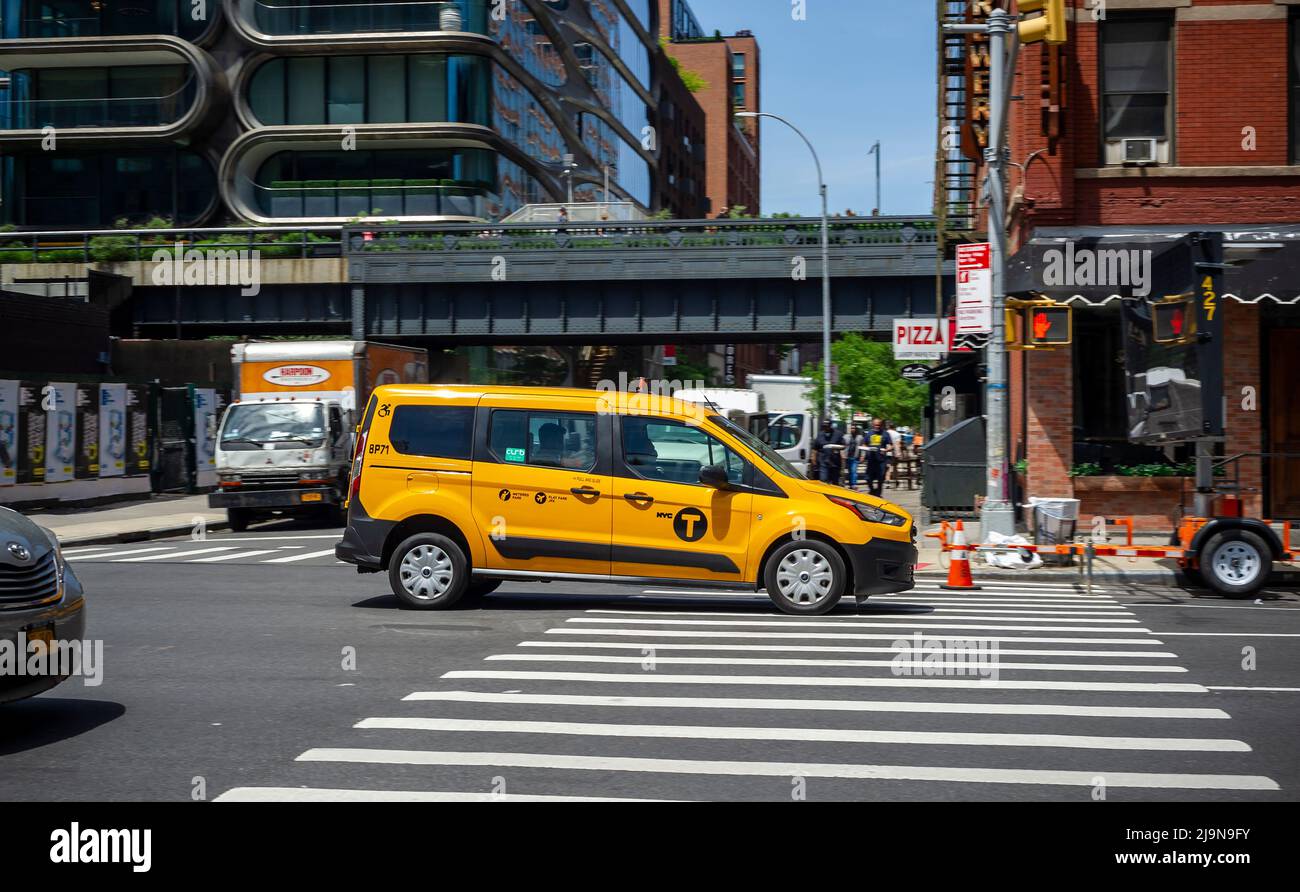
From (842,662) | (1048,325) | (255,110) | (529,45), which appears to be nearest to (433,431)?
(842,662)

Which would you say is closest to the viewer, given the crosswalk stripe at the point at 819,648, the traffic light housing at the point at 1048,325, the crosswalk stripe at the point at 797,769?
the crosswalk stripe at the point at 797,769

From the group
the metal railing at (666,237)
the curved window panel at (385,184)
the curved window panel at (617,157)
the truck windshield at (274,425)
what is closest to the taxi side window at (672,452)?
the truck windshield at (274,425)

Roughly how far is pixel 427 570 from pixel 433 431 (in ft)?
4.36

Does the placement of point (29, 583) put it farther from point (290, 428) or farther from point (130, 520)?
point (130, 520)

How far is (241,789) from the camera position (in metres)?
5.89

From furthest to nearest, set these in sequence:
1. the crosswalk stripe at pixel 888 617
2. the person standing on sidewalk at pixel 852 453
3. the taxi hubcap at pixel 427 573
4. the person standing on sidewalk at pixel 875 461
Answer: the person standing on sidewalk at pixel 875 461 < the person standing on sidewalk at pixel 852 453 < the taxi hubcap at pixel 427 573 < the crosswalk stripe at pixel 888 617

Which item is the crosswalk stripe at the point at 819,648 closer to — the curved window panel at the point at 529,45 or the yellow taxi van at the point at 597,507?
the yellow taxi van at the point at 597,507

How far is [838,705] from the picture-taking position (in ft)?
26.0

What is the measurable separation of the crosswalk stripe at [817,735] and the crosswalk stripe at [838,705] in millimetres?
564

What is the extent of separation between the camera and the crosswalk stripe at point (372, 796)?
5727mm

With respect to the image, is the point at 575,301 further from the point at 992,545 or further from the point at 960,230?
the point at 992,545

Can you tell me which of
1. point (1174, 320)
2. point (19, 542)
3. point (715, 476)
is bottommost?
point (19, 542)

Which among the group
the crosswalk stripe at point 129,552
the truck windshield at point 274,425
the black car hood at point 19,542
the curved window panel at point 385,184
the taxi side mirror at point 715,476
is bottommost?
the crosswalk stripe at point 129,552

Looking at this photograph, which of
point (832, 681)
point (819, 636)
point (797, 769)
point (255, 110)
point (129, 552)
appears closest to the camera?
point (797, 769)
